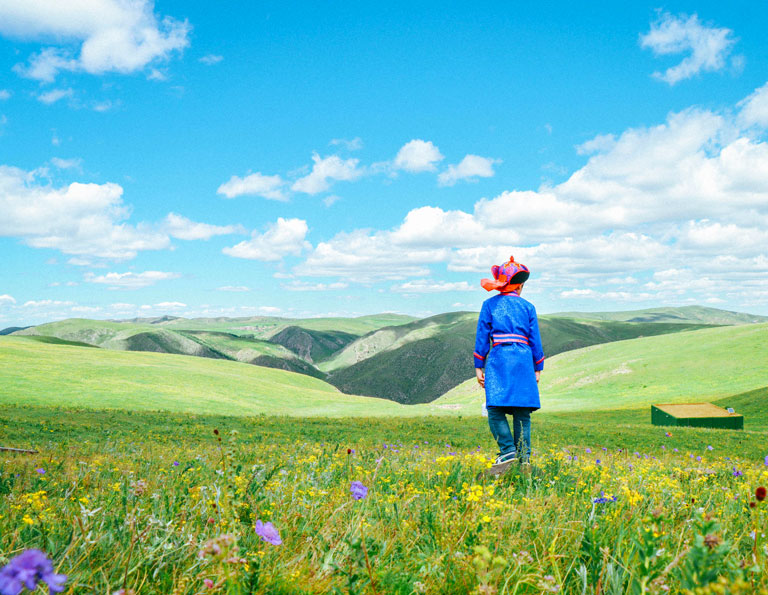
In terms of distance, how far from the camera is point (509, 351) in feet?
25.2

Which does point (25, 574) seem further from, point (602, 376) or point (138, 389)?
point (602, 376)

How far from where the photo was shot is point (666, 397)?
208 feet

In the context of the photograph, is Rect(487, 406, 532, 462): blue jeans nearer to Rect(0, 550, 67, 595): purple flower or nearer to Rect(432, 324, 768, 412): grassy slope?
Rect(0, 550, 67, 595): purple flower

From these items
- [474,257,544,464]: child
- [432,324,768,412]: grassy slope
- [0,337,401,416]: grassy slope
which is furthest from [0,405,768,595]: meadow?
[432,324,768,412]: grassy slope

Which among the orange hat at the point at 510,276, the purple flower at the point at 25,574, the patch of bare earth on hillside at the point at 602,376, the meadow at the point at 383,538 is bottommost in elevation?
the patch of bare earth on hillside at the point at 602,376

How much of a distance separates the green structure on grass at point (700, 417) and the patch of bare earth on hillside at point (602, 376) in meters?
42.0

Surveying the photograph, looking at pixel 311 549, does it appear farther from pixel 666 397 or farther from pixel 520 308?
pixel 666 397

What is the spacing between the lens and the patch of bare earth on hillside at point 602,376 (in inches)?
3231

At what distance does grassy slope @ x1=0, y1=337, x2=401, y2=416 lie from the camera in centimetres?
4200

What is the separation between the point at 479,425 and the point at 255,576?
3184 centimetres

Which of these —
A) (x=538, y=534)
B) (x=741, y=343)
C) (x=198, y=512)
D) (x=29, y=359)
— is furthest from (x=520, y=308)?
(x=741, y=343)

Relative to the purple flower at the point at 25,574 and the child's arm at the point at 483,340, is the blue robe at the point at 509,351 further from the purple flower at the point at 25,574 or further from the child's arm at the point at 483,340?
the purple flower at the point at 25,574

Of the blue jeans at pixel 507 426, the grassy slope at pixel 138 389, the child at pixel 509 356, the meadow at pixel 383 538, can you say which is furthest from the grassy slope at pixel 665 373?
the meadow at pixel 383 538

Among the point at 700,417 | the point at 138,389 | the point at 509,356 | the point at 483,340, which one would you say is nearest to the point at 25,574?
the point at 509,356
